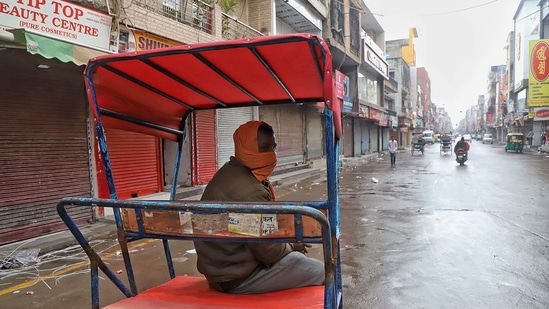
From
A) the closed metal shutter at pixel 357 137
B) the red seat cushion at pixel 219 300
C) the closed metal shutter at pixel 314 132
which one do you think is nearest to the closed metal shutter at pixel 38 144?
the red seat cushion at pixel 219 300

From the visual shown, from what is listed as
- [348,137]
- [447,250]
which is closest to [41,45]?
[447,250]

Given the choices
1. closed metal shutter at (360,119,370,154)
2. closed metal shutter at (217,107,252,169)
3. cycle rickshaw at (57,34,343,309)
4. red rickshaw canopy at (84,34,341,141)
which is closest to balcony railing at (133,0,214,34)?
closed metal shutter at (217,107,252,169)

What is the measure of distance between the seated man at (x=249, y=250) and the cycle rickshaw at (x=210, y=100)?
84 millimetres

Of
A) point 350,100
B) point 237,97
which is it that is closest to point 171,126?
point 237,97

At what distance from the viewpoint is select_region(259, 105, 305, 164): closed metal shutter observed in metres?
17.4

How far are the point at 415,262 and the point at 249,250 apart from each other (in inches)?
138

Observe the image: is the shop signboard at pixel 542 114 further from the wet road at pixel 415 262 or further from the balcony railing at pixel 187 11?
the balcony railing at pixel 187 11

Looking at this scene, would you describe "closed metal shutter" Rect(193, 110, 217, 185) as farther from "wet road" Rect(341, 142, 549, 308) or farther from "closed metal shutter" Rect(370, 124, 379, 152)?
"closed metal shutter" Rect(370, 124, 379, 152)

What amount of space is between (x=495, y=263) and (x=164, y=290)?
172 inches

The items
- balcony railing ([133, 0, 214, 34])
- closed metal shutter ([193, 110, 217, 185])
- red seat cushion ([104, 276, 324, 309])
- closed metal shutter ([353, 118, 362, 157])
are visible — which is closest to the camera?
red seat cushion ([104, 276, 324, 309])

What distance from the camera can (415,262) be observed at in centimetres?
512

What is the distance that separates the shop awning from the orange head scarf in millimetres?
3902

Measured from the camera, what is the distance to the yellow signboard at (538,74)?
89.8 ft

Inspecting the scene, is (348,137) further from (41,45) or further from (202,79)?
(202,79)
